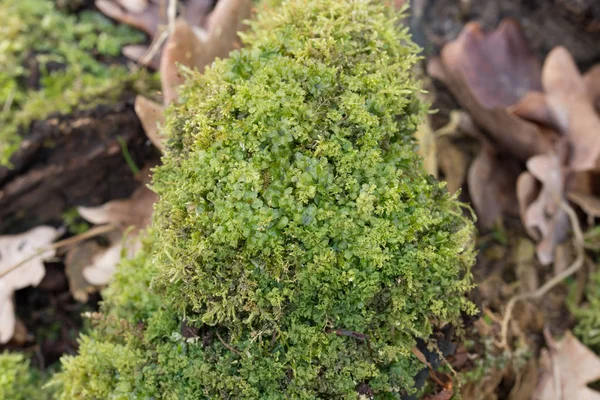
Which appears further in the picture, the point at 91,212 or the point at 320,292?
the point at 91,212

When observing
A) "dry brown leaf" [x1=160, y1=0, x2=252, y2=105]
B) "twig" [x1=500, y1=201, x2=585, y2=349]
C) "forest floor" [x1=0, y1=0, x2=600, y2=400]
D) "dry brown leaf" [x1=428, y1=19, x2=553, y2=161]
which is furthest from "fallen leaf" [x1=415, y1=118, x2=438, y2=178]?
"dry brown leaf" [x1=160, y1=0, x2=252, y2=105]

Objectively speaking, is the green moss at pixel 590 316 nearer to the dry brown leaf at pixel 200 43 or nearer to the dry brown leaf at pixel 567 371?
the dry brown leaf at pixel 567 371

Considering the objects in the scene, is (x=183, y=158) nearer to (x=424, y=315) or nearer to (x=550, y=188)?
(x=424, y=315)

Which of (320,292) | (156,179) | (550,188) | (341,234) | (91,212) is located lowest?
(550,188)

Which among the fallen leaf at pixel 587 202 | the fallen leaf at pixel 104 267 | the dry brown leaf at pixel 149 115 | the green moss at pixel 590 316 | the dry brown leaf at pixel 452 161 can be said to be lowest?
the green moss at pixel 590 316

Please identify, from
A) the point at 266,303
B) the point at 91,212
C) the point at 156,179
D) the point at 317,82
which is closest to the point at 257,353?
the point at 266,303

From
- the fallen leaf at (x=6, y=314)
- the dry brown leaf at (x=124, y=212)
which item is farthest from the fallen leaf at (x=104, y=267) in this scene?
the fallen leaf at (x=6, y=314)
